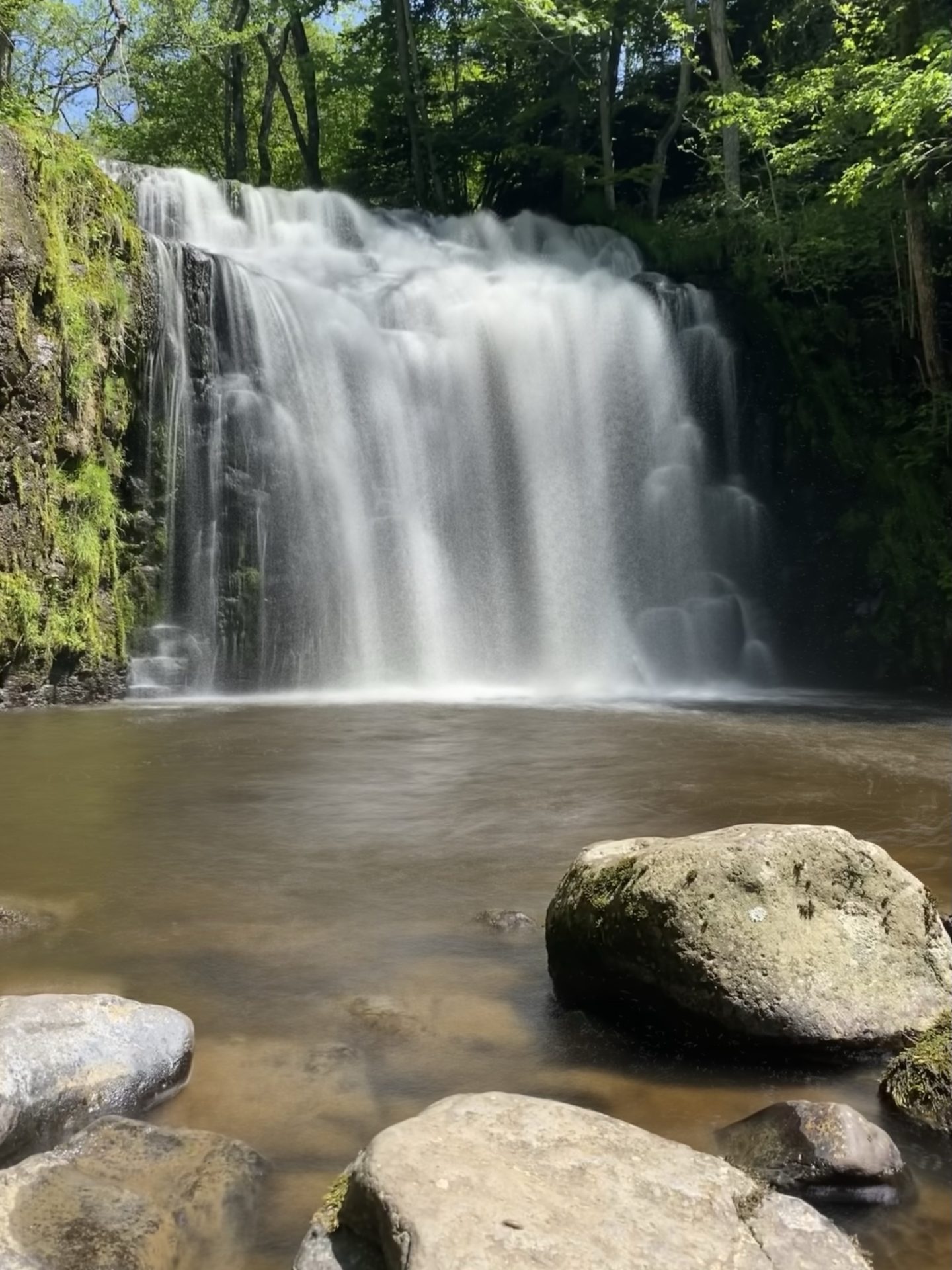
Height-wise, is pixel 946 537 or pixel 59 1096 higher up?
pixel 946 537

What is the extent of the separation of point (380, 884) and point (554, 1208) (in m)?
2.92

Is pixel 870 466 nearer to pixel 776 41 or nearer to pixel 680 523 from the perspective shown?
pixel 680 523

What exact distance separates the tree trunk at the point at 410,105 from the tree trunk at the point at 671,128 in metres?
5.17

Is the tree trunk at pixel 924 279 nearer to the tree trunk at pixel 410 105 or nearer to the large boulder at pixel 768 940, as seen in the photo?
the large boulder at pixel 768 940

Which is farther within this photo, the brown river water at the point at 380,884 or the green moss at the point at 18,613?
the green moss at the point at 18,613

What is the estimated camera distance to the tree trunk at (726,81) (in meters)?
19.0

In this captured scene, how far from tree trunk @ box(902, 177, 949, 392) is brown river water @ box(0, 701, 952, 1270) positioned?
7121 mm

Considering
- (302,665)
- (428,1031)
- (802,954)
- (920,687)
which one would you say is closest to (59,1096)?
(428,1031)

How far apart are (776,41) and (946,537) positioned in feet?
41.3

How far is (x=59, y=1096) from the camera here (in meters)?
2.79

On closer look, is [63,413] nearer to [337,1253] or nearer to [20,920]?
[20,920]

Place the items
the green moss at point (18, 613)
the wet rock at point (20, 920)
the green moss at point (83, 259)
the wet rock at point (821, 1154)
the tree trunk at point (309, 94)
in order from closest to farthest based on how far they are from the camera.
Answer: the wet rock at point (821, 1154) < the wet rock at point (20, 920) < the green moss at point (18, 613) < the green moss at point (83, 259) < the tree trunk at point (309, 94)

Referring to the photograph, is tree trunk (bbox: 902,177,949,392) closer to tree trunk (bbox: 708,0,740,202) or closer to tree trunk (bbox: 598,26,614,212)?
tree trunk (bbox: 708,0,740,202)

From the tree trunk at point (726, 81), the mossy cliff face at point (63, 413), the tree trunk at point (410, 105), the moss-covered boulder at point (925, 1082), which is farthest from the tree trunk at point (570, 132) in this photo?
the moss-covered boulder at point (925, 1082)
